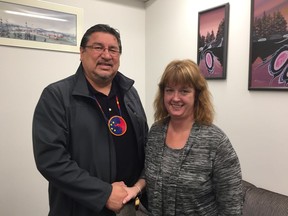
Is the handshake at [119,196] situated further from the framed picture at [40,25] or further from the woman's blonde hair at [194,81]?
the framed picture at [40,25]

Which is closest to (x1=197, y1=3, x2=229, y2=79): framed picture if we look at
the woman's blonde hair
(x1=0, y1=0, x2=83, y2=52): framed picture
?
the woman's blonde hair

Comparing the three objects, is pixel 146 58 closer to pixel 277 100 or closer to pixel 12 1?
pixel 12 1

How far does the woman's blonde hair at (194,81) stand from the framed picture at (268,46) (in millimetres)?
724

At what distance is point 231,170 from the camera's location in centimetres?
114

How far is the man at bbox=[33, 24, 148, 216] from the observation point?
1155mm

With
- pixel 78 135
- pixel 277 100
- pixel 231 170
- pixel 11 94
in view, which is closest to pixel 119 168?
pixel 78 135

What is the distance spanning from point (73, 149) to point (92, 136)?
104 millimetres

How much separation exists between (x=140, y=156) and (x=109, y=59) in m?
0.54

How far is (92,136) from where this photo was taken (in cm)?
125

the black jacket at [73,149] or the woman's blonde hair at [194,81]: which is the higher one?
the woman's blonde hair at [194,81]

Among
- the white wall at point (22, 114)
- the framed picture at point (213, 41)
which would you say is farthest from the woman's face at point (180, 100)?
the white wall at point (22, 114)

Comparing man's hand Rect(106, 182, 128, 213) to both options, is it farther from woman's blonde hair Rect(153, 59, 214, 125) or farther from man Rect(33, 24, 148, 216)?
woman's blonde hair Rect(153, 59, 214, 125)

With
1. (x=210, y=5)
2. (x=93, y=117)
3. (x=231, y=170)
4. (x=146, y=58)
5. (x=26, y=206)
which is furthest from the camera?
(x=146, y=58)

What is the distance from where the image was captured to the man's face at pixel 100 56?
1320 millimetres
